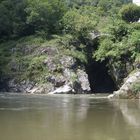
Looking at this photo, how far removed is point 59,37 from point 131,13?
13454 millimetres

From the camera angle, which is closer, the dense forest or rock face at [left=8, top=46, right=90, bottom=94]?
rock face at [left=8, top=46, right=90, bottom=94]

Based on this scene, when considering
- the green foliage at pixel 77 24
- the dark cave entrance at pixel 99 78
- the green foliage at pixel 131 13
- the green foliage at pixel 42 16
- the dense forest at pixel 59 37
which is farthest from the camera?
the green foliage at pixel 131 13

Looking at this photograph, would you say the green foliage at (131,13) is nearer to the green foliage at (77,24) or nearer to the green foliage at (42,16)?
the green foliage at (77,24)

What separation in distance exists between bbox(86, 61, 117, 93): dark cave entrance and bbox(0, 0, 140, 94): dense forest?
3.85 feet

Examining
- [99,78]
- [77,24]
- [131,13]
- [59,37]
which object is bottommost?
[99,78]

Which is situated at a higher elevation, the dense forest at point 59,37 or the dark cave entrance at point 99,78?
the dense forest at point 59,37

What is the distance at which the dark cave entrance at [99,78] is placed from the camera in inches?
2266

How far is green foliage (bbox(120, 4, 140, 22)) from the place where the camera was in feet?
Result: 206

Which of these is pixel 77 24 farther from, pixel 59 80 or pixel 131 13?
pixel 59 80

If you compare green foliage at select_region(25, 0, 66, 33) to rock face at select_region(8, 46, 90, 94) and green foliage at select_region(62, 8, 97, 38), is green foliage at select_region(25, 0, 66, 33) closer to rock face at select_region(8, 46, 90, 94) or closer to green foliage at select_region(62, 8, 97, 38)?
green foliage at select_region(62, 8, 97, 38)

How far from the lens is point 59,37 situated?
5688 cm

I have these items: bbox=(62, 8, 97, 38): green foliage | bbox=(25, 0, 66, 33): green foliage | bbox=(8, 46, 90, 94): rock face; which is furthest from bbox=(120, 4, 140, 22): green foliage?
bbox=(8, 46, 90, 94): rock face

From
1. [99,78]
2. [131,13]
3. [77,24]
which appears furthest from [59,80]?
[131,13]

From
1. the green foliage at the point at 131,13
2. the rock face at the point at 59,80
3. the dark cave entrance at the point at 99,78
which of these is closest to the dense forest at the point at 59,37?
the green foliage at the point at 131,13
